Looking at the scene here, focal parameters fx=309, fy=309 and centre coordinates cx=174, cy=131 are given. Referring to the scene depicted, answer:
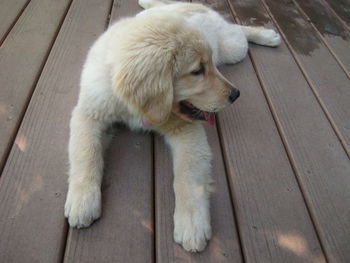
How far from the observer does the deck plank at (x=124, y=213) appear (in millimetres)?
1290

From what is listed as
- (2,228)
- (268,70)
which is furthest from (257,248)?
(268,70)

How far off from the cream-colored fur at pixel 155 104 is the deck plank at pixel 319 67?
930mm

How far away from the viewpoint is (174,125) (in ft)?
5.66

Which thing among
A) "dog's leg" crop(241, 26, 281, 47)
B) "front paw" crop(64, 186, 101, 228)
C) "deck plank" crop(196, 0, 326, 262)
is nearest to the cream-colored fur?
"front paw" crop(64, 186, 101, 228)

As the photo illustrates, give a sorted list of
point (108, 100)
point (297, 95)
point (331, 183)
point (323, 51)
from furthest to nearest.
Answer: point (323, 51) → point (297, 95) → point (331, 183) → point (108, 100)

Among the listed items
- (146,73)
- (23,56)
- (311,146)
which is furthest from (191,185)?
(23,56)

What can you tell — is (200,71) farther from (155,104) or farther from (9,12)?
(9,12)

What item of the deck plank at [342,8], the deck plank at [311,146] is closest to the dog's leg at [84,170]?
the deck plank at [311,146]

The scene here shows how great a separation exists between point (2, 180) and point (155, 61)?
90cm

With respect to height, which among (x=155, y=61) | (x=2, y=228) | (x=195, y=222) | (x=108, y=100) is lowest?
(x=2, y=228)

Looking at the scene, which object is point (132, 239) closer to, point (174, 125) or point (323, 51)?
point (174, 125)

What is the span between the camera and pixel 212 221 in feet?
4.82

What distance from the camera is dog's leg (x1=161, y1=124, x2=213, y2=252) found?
1.36 m

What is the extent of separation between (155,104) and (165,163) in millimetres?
372
